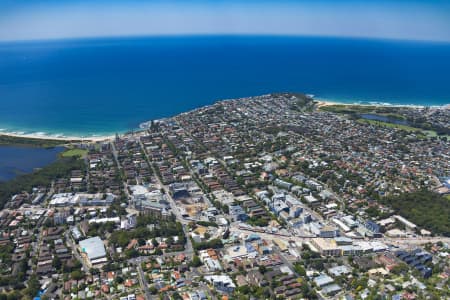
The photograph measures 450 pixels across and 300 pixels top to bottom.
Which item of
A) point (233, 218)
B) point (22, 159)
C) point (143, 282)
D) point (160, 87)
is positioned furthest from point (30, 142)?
point (160, 87)

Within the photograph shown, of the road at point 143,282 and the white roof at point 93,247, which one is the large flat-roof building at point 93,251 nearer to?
the white roof at point 93,247

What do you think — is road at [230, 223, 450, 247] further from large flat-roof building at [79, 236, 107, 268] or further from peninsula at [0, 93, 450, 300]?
large flat-roof building at [79, 236, 107, 268]

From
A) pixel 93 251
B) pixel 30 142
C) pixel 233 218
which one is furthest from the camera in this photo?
pixel 30 142

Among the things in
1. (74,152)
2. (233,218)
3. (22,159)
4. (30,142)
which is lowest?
(233,218)

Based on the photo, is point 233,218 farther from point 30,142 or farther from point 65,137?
point 65,137

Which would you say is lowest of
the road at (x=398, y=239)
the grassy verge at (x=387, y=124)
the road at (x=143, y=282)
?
the road at (x=143, y=282)

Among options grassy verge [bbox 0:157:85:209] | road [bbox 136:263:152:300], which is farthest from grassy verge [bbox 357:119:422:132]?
A: road [bbox 136:263:152:300]

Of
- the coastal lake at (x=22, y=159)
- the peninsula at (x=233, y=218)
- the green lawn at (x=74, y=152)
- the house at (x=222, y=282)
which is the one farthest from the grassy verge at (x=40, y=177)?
the house at (x=222, y=282)

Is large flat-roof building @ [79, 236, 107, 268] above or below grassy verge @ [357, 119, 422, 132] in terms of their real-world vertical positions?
below
